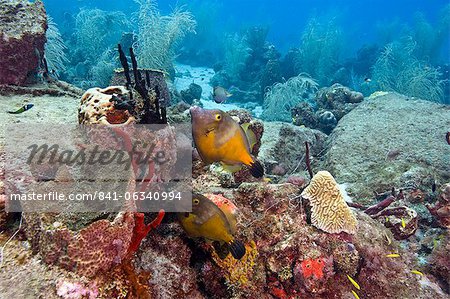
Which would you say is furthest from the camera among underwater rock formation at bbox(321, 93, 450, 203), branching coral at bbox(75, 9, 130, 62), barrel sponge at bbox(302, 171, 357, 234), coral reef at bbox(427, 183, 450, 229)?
branching coral at bbox(75, 9, 130, 62)

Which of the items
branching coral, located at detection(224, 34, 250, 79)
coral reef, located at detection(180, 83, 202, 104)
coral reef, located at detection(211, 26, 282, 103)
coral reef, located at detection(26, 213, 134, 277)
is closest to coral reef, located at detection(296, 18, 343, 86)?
coral reef, located at detection(211, 26, 282, 103)

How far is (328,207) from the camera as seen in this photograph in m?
2.93

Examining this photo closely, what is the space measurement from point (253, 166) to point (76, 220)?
1313 mm

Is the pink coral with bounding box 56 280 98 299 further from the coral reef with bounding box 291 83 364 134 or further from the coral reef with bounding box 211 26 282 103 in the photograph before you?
the coral reef with bounding box 211 26 282 103

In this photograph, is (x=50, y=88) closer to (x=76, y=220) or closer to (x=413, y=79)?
(x=76, y=220)

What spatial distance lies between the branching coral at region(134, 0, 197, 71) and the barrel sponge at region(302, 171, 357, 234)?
9461mm

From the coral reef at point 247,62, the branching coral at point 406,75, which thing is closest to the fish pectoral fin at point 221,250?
the branching coral at point 406,75

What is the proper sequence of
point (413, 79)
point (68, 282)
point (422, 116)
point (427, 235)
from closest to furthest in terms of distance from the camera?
point (68, 282)
point (427, 235)
point (422, 116)
point (413, 79)

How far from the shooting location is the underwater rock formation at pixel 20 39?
188 inches

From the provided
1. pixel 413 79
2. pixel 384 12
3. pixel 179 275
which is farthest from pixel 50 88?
pixel 384 12

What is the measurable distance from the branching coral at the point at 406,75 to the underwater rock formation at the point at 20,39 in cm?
1531

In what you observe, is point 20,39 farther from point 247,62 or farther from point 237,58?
point 247,62

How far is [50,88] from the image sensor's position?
211 inches

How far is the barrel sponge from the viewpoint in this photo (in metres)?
2.93
